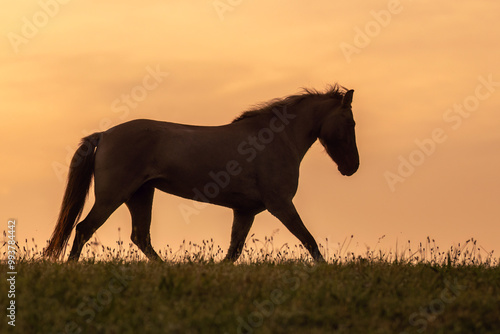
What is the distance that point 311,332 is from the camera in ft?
21.7

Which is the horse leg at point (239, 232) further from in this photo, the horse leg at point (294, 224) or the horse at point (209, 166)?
the horse leg at point (294, 224)

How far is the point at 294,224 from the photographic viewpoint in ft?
34.3

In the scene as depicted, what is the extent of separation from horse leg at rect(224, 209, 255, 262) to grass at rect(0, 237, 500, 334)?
2.15 m

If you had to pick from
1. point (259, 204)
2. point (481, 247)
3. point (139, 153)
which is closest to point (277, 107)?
point (259, 204)

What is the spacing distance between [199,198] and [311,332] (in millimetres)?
4478

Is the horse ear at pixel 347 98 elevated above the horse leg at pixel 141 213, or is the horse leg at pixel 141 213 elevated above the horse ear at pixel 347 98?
the horse ear at pixel 347 98

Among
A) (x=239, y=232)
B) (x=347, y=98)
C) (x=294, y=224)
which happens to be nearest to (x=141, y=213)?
(x=239, y=232)

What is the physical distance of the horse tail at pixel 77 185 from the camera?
10586mm

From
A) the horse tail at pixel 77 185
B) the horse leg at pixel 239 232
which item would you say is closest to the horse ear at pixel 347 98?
the horse leg at pixel 239 232

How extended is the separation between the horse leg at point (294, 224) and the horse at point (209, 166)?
0.01 meters

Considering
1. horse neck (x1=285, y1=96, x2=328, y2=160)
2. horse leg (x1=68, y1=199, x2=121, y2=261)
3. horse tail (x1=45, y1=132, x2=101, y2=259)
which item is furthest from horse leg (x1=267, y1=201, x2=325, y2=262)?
horse tail (x1=45, y1=132, x2=101, y2=259)

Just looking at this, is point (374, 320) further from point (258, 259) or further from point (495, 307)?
point (258, 259)

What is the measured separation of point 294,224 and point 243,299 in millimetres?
3265

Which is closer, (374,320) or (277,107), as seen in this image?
(374,320)
